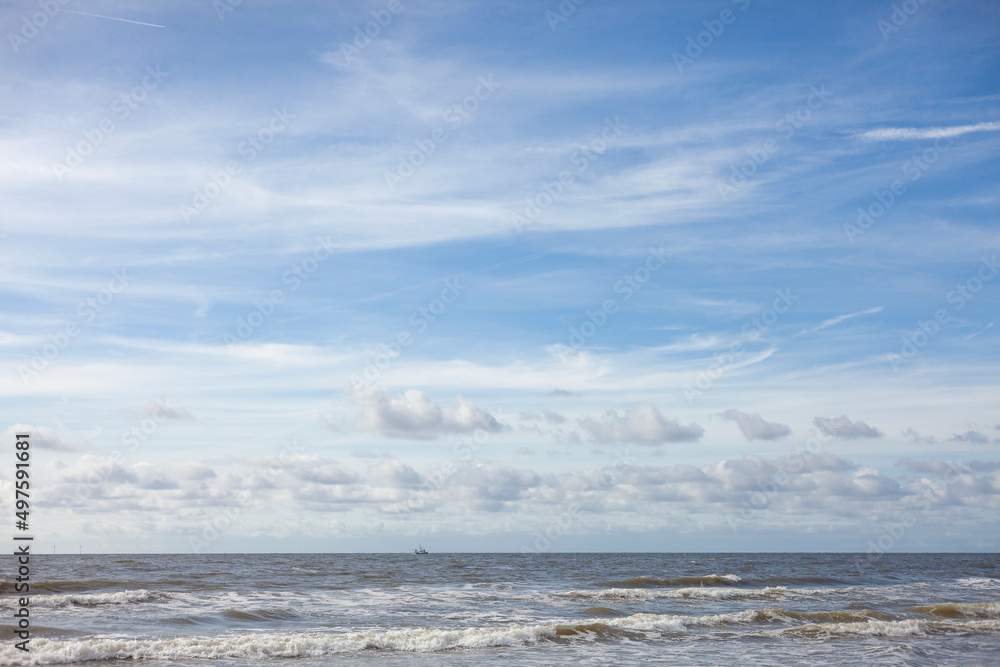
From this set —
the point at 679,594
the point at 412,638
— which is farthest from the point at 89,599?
the point at 679,594

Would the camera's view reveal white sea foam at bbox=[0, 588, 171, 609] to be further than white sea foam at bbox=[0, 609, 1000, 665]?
Yes

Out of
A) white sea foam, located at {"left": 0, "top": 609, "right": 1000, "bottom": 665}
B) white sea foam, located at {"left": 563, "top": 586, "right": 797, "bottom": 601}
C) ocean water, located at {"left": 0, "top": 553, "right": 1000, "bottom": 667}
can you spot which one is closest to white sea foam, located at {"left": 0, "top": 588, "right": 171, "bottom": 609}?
ocean water, located at {"left": 0, "top": 553, "right": 1000, "bottom": 667}

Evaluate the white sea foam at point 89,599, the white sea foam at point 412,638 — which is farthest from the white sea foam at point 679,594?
the white sea foam at point 89,599

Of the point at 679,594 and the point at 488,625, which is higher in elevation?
the point at 488,625

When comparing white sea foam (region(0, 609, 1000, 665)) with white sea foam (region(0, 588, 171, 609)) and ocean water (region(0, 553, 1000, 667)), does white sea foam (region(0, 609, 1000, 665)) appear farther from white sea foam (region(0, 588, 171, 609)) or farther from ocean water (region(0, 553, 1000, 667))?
white sea foam (region(0, 588, 171, 609))

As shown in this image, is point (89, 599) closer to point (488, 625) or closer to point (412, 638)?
point (412, 638)

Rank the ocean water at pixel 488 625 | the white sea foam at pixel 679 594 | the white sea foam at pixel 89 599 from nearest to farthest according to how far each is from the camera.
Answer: the ocean water at pixel 488 625, the white sea foam at pixel 89 599, the white sea foam at pixel 679 594

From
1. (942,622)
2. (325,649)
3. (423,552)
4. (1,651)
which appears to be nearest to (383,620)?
(325,649)

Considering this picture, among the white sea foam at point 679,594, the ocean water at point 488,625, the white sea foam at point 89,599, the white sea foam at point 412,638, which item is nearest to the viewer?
the white sea foam at point 412,638

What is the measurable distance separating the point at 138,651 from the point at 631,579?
140 ft

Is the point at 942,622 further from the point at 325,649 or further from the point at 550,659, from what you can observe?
the point at 325,649

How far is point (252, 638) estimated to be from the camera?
81.5ft

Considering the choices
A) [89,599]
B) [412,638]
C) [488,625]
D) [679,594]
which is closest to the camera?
[412,638]

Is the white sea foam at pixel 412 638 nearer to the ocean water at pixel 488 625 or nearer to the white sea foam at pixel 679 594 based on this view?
the ocean water at pixel 488 625
